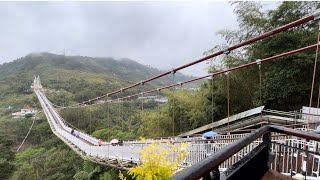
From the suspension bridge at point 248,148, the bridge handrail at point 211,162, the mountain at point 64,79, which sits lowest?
the suspension bridge at point 248,148

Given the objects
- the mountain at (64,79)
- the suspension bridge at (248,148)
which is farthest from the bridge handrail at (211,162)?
the mountain at (64,79)

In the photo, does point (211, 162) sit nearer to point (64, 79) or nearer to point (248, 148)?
point (248, 148)

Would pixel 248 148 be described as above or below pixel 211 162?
below

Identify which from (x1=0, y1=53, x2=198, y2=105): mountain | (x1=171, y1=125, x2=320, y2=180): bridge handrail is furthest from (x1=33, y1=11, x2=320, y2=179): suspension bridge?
(x1=0, y1=53, x2=198, y2=105): mountain

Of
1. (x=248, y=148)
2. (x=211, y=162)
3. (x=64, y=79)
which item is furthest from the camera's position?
(x=64, y=79)

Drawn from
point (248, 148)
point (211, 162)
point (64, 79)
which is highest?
point (64, 79)

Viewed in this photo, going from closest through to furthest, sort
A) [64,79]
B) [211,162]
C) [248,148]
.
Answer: [211,162], [248,148], [64,79]

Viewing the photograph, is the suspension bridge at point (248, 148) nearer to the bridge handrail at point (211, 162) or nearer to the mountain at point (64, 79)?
the bridge handrail at point (211, 162)

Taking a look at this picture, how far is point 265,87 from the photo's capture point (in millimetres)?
10445

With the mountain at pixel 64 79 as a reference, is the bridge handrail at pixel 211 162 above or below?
below

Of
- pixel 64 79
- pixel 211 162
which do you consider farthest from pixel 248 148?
pixel 64 79

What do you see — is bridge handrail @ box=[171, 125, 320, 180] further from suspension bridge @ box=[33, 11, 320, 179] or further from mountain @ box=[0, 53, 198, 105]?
mountain @ box=[0, 53, 198, 105]

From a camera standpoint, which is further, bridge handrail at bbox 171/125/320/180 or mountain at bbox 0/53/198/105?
mountain at bbox 0/53/198/105

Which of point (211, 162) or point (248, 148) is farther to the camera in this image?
point (248, 148)
